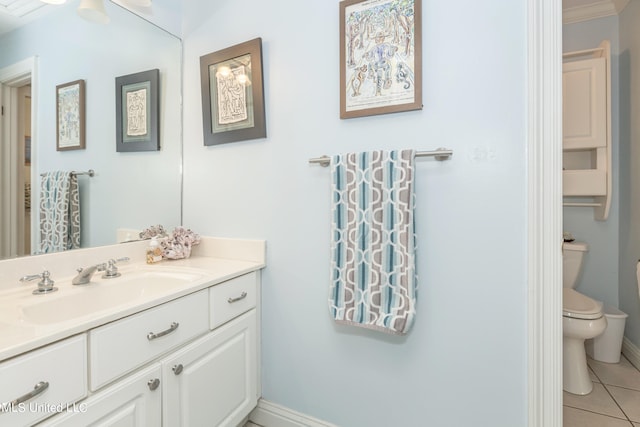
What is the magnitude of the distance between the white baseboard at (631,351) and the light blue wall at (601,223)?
0.88 ft

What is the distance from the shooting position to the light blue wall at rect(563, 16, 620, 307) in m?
2.23

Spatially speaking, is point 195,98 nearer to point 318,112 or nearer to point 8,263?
point 318,112

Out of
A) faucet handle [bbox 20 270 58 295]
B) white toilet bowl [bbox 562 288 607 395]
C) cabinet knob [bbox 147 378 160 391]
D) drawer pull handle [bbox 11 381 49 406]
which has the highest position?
faucet handle [bbox 20 270 58 295]

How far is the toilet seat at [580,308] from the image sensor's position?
1724mm

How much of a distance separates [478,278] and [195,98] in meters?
1.72

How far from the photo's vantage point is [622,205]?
2.19m

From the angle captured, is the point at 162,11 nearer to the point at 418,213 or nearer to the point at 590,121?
the point at 418,213

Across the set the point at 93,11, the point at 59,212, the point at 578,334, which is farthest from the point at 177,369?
the point at 578,334

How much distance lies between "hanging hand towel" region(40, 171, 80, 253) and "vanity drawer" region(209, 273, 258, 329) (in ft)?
2.23

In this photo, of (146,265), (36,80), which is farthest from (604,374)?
(36,80)

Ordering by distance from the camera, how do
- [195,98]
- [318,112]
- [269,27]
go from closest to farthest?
[318,112] < [269,27] < [195,98]

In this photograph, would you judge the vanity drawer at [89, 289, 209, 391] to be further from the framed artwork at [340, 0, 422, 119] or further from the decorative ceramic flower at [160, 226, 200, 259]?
the framed artwork at [340, 0, 422, 119]

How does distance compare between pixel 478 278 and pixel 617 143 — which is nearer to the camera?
pixel 478 278

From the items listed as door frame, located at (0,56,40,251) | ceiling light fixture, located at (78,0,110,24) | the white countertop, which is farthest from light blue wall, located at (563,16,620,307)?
door frame, located at (0,56,40,251)
